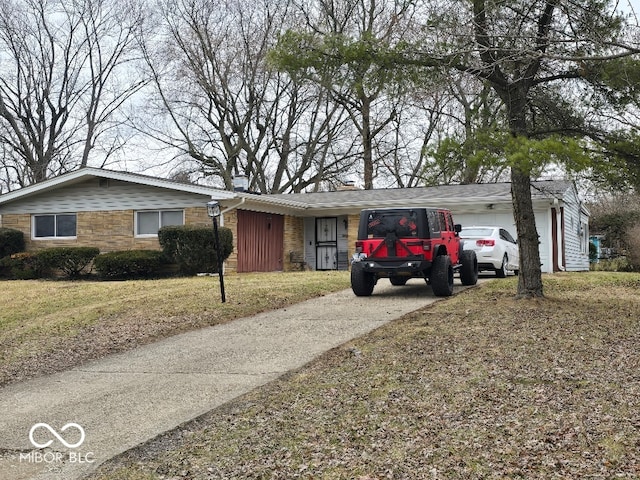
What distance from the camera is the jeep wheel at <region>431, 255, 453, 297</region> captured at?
1297 centimetres

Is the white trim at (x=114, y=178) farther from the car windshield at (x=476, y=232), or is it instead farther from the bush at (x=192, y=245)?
the car windshield at (x=476, y=232)

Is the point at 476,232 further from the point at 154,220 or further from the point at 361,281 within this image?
the point at 154,220

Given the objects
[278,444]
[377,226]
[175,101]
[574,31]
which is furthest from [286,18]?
[278,444]

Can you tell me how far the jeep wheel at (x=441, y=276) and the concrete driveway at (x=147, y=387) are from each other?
1552mm

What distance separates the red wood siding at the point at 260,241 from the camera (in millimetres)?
20859

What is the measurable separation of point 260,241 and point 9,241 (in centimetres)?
800

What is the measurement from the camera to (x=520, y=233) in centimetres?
1146

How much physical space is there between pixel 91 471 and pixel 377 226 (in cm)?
913

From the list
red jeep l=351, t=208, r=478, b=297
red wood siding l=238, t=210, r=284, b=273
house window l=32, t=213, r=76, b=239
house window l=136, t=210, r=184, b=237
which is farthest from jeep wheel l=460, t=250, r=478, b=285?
house window l=32, t=213, r=76, b=239

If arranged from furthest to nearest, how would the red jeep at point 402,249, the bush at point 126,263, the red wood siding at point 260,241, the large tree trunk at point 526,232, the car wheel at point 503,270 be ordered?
Result: the red wood siding at point 260,241, the bush at point 126,263, the car wheel at point 503,270, the red jeep at point 402,249, the large tree trunk at point 526,232

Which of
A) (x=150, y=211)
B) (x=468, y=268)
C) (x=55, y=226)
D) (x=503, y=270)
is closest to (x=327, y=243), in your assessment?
(x=150, y=211)

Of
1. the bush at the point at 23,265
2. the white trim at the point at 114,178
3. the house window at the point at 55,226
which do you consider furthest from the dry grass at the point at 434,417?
the house window at the point at 55,226

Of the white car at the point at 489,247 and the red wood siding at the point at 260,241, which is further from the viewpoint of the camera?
the red wood siding at the point at 260,241

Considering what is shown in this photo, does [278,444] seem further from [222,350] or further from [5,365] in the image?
[5,365]
